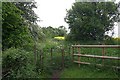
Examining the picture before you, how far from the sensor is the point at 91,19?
19.3m

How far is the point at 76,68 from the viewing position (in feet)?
33.6

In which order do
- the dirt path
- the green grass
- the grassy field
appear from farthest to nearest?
the dirt path < the grassy field < the green grass

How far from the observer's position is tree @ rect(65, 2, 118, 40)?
19516mm

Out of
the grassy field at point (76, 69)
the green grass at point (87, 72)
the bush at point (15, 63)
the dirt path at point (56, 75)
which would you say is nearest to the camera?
the bush at point (15, 63)

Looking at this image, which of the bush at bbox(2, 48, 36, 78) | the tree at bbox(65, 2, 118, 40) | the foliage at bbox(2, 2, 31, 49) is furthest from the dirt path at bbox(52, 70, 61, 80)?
the tree at bbox(65, 2, 118, 40)

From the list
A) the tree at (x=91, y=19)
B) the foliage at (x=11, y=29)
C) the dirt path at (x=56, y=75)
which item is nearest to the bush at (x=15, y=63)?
the foliage at (x=11, y=29)

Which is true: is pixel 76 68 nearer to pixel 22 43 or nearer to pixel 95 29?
pixel 22 43

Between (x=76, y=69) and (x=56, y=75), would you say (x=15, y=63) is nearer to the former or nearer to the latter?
(x=56, y=75)

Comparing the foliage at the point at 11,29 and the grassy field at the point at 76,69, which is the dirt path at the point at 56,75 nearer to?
the grassy field at the point at 76,69

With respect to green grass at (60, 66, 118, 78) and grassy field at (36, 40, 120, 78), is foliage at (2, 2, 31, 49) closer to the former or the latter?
grassy field at (36, 40, 120, 78)

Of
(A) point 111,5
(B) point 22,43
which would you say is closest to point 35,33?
(B) point 22,43

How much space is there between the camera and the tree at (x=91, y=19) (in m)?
19.5

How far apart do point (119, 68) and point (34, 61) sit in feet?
10.3

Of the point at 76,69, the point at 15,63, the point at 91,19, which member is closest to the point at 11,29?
the point at 15,63
